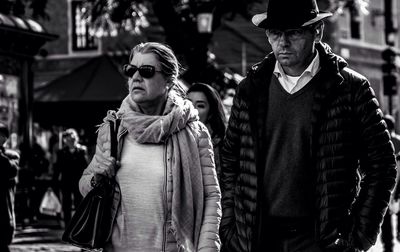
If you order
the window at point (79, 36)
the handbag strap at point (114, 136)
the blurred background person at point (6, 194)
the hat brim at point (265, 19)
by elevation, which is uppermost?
the window at point (79, 36)

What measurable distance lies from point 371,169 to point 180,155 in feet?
3.28

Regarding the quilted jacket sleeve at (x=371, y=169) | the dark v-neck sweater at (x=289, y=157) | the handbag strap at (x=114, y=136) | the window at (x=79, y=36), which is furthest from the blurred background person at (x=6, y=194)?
the window at (x=79, y=36)

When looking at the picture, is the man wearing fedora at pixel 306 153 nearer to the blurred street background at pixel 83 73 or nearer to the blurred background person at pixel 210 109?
the blurred background person at pixel 210 109

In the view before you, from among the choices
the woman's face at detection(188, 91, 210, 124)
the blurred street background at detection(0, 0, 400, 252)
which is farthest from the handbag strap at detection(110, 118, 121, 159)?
the blurred street background at detection(0, 0, 400, 252)

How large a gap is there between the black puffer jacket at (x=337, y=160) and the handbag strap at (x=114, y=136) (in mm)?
639

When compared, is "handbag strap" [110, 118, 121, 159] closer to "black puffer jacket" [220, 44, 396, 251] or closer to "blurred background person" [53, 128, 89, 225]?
"black puffer jacket" [220, 44, 396, 251]

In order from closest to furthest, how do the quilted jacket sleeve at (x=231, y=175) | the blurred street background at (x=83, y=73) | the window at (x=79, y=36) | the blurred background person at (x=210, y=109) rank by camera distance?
the quilted jacket sleeve at (x=231, y=175), the blurred background person at (x=210, y=109), the blurred street background at (x=83, y=73), the window at (x=79, y=36)

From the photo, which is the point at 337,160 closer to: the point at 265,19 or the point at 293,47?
the point at 293,47

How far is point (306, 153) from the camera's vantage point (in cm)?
461

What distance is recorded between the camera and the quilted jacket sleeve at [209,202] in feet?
16.4

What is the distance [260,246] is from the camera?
466 cm

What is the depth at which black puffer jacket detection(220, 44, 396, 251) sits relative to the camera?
4.52m

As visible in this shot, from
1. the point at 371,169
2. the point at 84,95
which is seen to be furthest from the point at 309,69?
the point at 84,95

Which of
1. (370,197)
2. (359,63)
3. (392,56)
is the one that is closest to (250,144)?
(370,197)
